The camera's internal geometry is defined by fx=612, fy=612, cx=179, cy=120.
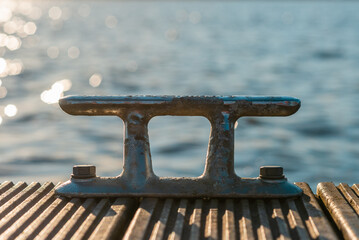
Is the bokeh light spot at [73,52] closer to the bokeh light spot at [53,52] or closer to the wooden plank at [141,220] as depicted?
the bokeh light spot at [53,52]

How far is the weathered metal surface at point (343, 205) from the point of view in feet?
7.53

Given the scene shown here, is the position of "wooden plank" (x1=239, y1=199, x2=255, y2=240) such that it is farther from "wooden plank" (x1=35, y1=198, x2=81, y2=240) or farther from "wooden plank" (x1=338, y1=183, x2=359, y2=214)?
"wooden plank" (x1=35, y1=198, x2=81, y2=240)

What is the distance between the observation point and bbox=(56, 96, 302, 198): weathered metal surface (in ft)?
8.79

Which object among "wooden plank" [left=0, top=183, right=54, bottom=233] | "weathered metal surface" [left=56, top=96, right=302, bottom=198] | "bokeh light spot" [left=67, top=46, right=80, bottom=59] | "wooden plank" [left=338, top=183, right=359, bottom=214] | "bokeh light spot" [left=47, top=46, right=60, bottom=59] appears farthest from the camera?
"bokeh light spot" [left=67, top=46, right=80, bottom=59]

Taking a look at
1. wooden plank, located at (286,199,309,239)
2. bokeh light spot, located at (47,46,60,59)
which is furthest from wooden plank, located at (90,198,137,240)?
bokeh light spot, located at (47,46,60,59)

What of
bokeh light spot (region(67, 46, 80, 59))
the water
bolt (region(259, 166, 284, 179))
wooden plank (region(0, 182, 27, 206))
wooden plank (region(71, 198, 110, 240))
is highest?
bokeh light spot (region(67, 46, 80, 59))

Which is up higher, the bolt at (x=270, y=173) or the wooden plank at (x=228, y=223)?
the bolt at (x=270, y=173)

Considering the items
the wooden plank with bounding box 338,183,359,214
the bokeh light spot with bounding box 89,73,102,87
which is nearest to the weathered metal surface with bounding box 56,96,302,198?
the wooden plank with bounding box 338,183,359,214

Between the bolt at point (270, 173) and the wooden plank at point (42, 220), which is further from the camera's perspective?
the bolt at point (270, 173)

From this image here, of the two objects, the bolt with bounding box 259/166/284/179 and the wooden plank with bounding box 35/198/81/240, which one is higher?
the bolt with bounding box 259/166/284/179

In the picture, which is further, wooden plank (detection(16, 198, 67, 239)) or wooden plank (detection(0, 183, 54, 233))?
wooden plank (detection(0, 183, 54, 233))

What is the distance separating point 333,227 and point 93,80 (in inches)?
753

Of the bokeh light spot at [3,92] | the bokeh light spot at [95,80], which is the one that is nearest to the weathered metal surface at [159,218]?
the bokeh light spot at [3,92]

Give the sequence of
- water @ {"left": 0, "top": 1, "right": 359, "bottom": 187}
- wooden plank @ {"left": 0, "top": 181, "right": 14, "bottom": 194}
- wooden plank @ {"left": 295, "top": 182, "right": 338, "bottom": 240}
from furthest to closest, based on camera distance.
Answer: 1. water @ {"left": 0, "top": 1, "right": 359, "bottom": 187}
2. wooden plank @ {"left": 0, "top": 181, "right": 14, "bottom": 194}
3. wooden plank @ {"left": 295, "top": 182, "right": 338, "bottom": 240}
